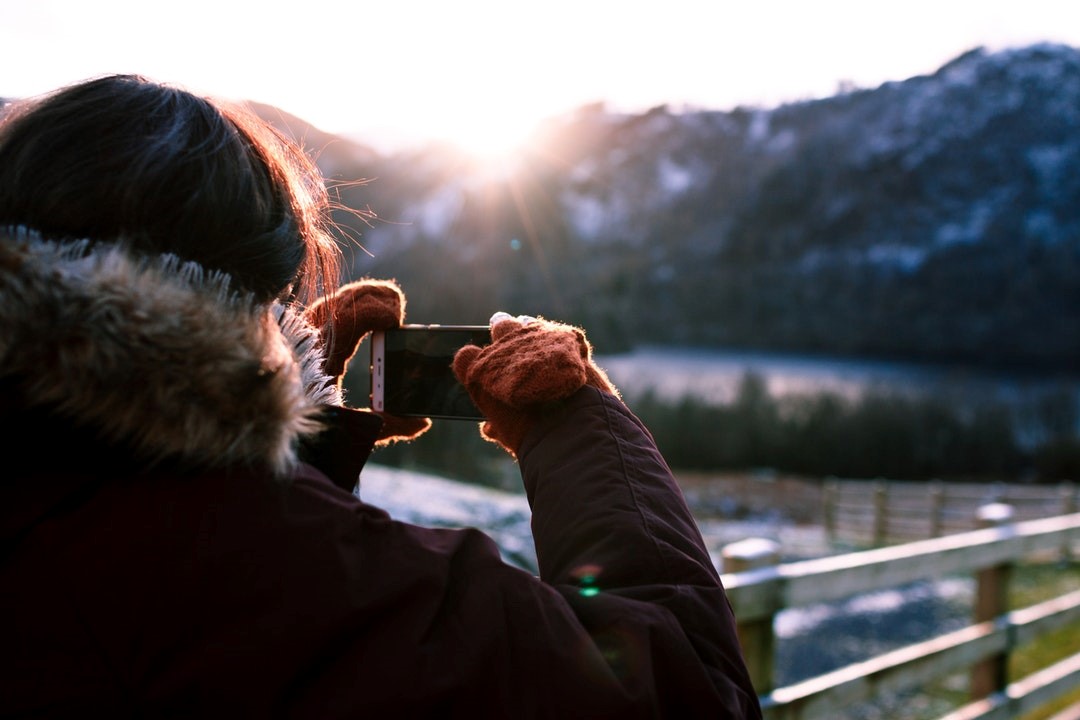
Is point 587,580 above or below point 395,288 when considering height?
below

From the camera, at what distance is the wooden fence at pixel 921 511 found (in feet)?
41.7

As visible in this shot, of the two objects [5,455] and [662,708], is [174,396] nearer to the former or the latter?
[5,455]

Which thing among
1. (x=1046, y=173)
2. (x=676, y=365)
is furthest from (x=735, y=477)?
(x=1046, y=173)

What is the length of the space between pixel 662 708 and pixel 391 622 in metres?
0.29

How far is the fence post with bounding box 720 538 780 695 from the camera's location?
224 centimetres

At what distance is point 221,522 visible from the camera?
27.6 inches

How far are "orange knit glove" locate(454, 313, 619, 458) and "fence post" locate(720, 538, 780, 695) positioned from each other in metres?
1.34

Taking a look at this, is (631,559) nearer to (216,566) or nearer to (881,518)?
(216,566)

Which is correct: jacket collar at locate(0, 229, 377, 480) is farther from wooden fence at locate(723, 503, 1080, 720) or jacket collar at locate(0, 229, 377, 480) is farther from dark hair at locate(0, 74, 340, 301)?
wooden fence at locate(723, 503, 1080, 720)

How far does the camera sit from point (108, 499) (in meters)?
0.69

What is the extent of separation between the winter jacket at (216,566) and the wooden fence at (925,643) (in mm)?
1482

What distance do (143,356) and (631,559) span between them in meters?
0.53

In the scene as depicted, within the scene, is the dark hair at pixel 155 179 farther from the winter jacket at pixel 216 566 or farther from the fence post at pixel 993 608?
the fence post at pixel 993 608

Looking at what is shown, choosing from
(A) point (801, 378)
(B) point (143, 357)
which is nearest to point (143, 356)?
(B) point (143, 357)
